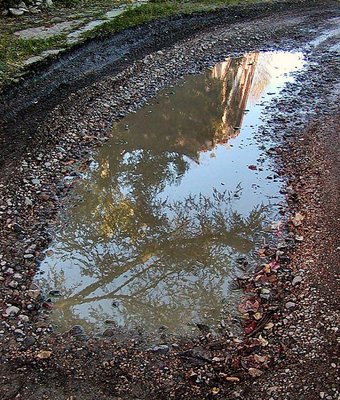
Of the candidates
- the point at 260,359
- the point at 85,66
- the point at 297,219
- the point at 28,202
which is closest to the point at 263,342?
the point at 260,359

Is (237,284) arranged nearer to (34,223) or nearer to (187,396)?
(187,396)

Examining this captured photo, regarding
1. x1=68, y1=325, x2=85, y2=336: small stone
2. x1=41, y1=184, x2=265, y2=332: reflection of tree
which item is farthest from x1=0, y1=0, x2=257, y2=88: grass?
x1=68, y1=325, x2=85, y2=336: small stone

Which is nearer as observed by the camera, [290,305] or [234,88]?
[290,305]

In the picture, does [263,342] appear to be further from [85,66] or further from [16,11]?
[16,11]

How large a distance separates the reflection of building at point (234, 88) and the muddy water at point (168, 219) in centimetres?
4

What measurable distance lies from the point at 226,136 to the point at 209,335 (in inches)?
169

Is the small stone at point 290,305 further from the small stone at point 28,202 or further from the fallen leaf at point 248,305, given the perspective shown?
the small stone at point 28,202

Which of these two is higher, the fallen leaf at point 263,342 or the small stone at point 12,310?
the small stone at point 12,310

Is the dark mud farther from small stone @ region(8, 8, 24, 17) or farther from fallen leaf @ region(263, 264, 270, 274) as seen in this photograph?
fallen leaf @ region(263, 264, 270, 274)

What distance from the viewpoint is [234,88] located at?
31.9 feet

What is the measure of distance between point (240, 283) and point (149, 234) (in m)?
1.34

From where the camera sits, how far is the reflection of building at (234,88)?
8383mm

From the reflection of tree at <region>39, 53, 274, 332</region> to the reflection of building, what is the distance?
0.07 metres

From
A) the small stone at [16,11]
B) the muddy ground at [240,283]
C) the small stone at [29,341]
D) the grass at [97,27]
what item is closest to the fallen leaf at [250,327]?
the muddy ground at [240,283]
